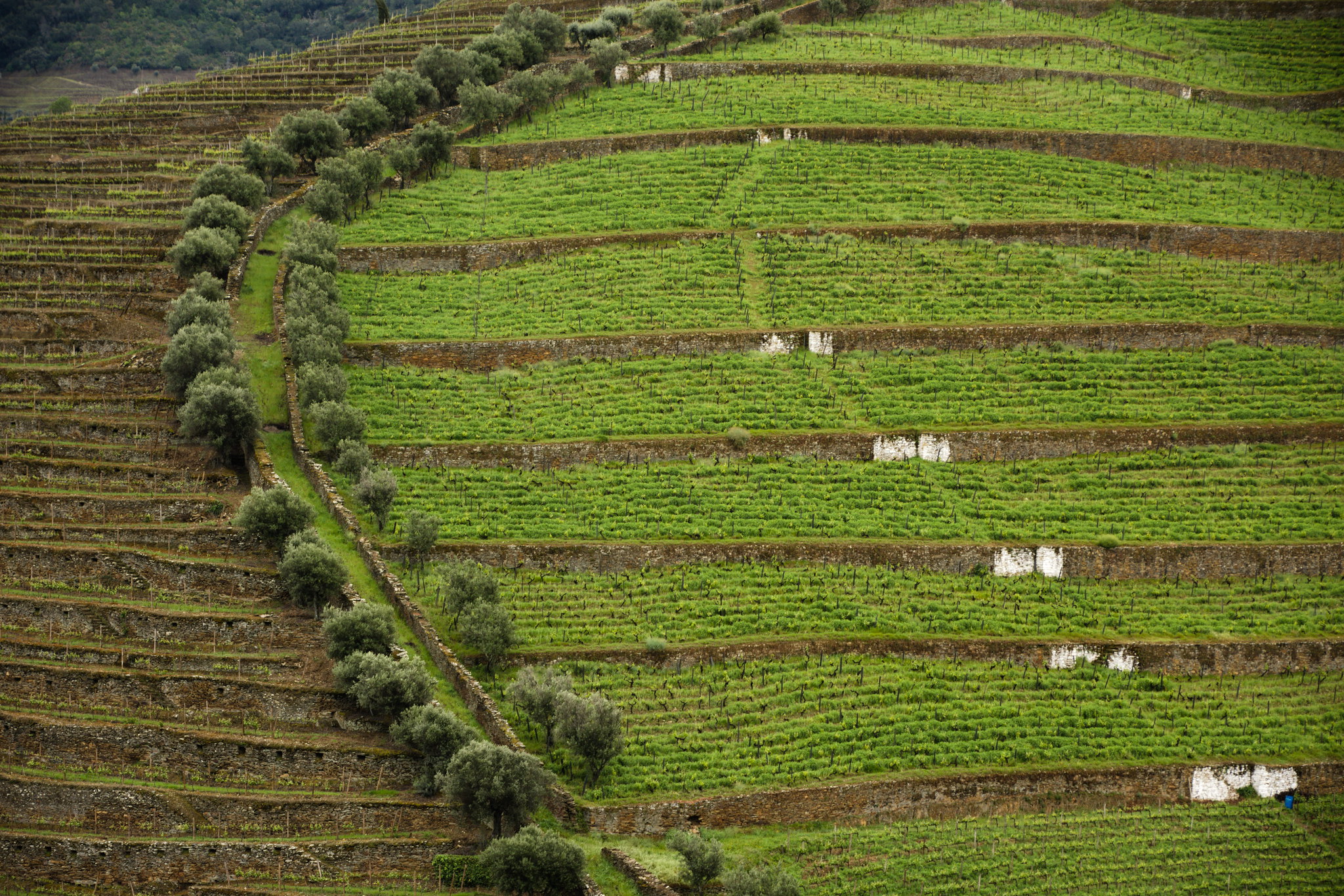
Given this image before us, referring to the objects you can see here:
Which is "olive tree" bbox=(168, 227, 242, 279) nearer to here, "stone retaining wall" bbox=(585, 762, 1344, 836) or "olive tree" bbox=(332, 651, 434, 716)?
"olive tree" bbox=(332, 651, 434, 716)

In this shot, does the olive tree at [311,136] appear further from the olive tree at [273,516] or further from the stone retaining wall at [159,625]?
the stone retaining wall at [159,625]

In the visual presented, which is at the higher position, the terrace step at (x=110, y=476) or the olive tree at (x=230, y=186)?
the olive tree at (x=230, y=186)

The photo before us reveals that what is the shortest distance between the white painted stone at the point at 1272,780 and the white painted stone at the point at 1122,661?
5.30 m

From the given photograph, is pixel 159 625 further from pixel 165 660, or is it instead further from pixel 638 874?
pixel 638 874

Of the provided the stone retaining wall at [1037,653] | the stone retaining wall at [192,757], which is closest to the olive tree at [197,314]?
the stone retaining wall at [1037,653]

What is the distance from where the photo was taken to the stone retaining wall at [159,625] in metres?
57.5

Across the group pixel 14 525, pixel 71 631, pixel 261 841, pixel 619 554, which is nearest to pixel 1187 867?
pixel 619 554

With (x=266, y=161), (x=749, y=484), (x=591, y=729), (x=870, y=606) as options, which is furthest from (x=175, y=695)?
(x=266, y=161)

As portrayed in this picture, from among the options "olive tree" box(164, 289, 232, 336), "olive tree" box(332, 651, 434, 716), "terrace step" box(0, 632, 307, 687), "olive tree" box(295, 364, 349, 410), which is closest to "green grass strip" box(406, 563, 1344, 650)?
"olive tree" box(332, 651, 434, 716)

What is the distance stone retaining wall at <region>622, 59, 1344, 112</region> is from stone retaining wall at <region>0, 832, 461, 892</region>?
Result: 197ft

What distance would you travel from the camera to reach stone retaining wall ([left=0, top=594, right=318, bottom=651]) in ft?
189

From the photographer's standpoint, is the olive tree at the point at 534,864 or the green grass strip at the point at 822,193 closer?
the olive tree at the point at 534,864

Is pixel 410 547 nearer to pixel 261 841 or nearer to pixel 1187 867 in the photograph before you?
pixel 261 841

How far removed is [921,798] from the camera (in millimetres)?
55281
